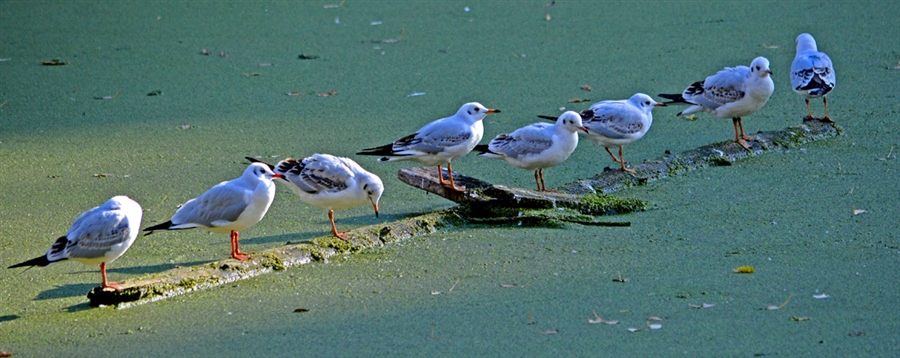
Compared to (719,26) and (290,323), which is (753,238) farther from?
(719,26)

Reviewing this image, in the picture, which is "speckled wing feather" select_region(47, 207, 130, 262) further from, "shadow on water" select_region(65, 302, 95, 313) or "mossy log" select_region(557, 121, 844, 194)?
"mossy log" select_region(557, 121, 844, 194)

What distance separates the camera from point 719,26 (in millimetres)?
6801

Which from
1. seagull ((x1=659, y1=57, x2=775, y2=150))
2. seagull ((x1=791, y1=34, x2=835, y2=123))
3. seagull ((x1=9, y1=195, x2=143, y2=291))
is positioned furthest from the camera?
seagull ((x1=791, y1=34, x2=835, y2=123))

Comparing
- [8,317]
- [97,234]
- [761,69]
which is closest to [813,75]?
[761,69]

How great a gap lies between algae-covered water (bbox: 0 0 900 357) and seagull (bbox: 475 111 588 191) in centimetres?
27

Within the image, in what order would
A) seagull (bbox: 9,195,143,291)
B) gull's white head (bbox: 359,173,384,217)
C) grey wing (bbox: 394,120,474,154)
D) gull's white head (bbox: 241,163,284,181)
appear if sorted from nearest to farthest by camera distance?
seagull (bbox: 9,195,143,291)
gull's white head (bbox: 241,163,284,181)
gull's white head (bbox: 359,173,384,217)
grey wing (bbox: 394,120,474,154)

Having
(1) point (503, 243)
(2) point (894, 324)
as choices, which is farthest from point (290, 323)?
(2) point (894, 324)

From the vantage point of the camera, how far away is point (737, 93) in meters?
4.82

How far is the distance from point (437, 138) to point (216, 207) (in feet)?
3.61

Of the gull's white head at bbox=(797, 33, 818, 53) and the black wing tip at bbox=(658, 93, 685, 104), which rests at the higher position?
the gull's white head at bbox=(797, 33, 818, 53)

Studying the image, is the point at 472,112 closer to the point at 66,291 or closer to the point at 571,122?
the point at 571,122

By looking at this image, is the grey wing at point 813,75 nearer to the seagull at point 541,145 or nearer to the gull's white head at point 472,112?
the seagull at point 541,145

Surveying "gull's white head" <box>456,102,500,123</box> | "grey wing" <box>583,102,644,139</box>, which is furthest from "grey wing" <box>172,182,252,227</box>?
"grey wing" <box>583,102,644,139</box>

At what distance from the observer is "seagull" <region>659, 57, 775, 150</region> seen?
482 centimetres
